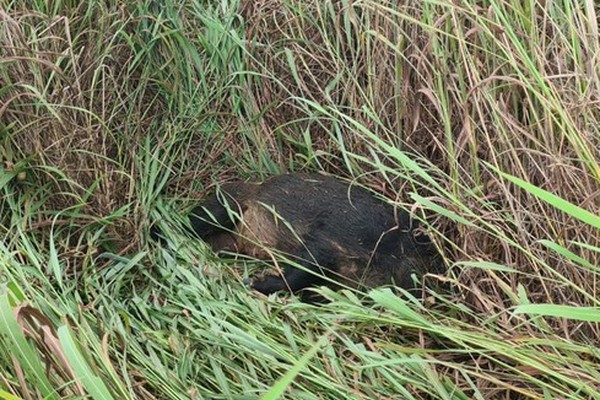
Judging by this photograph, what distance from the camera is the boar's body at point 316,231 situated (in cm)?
314

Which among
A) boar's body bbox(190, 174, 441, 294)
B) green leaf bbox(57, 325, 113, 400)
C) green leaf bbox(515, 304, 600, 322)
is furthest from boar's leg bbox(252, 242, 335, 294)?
green leaf bbox(515, 304, 600, 322)

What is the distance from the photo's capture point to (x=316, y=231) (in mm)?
3238

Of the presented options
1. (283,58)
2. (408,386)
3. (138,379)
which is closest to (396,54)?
(283,58)

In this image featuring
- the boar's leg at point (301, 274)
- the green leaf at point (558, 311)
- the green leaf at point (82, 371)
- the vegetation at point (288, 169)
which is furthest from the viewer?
the boar's leg at point (301, 274)

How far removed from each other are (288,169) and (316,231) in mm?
435

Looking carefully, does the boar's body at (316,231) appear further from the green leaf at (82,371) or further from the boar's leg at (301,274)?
the green leaf at (82,371)

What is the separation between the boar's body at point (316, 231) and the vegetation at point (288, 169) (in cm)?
9

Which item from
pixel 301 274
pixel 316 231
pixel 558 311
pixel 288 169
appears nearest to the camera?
pixel 558 311

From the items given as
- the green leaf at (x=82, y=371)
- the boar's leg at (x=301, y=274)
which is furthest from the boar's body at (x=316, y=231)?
the green leaf at (x=82, y=371)

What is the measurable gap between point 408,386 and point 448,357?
0.19m

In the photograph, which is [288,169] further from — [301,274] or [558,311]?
[558,311]

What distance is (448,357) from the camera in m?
2.71

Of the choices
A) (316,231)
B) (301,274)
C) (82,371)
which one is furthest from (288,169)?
(82,371)

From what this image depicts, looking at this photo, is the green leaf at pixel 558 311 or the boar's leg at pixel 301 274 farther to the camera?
the boar's leg at pixel 301 274
